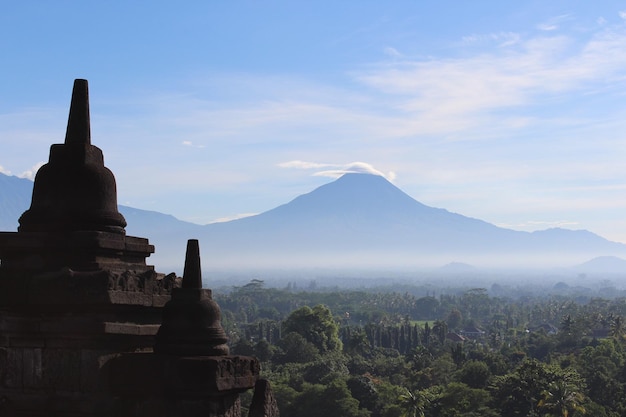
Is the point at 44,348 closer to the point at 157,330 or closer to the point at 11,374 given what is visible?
the point at 11,374

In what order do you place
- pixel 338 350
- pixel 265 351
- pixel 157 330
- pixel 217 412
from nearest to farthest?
pixel 217 412
pixel 157 330
pixel 265 351
pixel 338 350

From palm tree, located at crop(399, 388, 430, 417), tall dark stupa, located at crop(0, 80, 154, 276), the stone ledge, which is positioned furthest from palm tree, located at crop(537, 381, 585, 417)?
tall dark stupa, located at crop(0, 80, 154, 276)

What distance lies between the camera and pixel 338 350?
106m

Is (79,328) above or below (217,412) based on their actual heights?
above

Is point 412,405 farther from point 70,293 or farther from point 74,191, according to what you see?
point 70,293

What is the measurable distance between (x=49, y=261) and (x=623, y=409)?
201 feet

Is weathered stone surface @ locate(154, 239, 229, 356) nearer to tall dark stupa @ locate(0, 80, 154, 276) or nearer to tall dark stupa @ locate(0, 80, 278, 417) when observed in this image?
tall dark stupa @ locate(0, 80, 278, 417)

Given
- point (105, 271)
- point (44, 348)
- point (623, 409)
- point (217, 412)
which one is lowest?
point (623, 409)

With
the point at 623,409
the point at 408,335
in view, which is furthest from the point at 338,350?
the point at 623,409

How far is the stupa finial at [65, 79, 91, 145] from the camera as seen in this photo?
8.17 meters

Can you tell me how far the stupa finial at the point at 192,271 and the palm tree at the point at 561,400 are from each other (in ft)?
184

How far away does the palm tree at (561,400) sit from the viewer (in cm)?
6003

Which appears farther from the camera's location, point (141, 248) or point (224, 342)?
point (141, 248)

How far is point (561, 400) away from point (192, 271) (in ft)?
189
